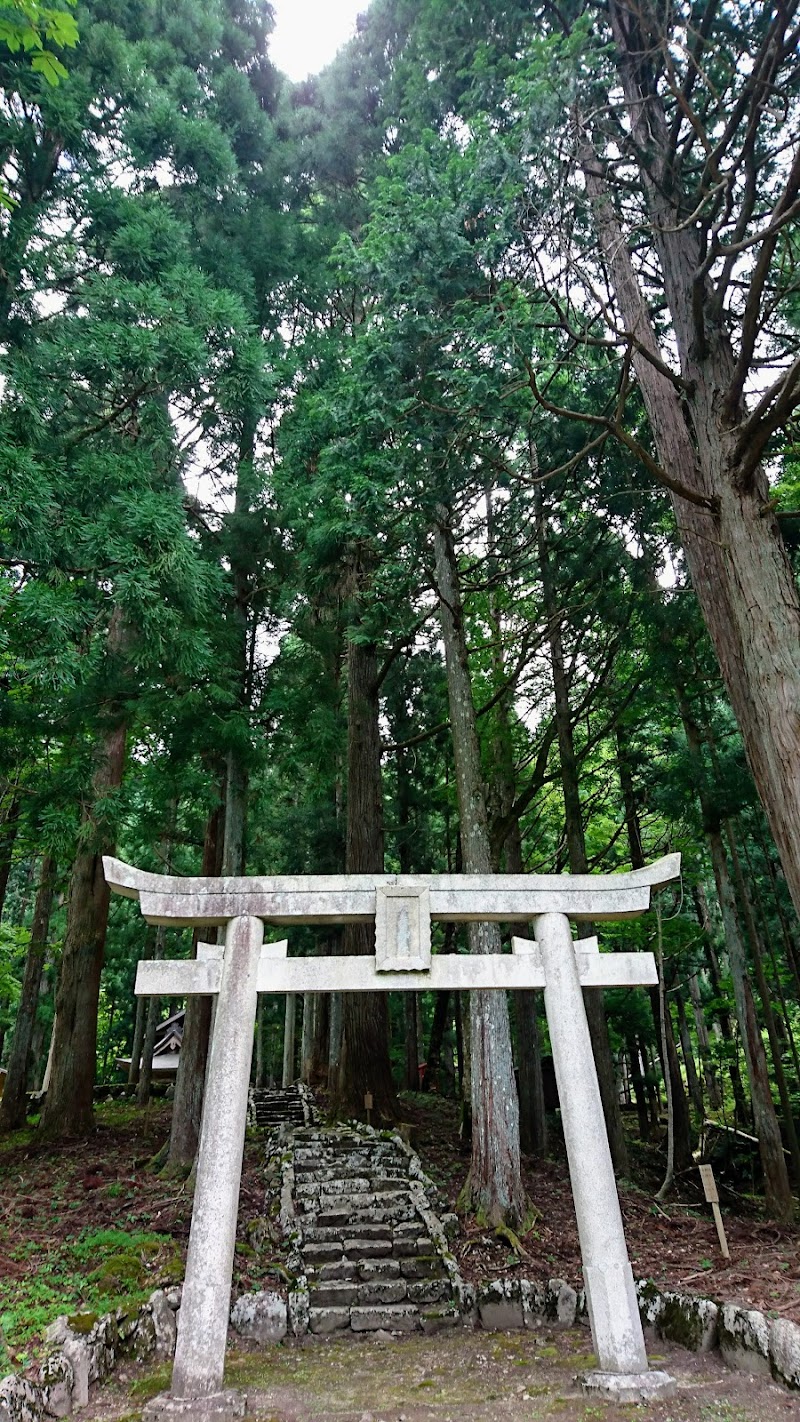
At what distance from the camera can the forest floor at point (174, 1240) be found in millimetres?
5543

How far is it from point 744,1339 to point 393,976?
3.01 metres

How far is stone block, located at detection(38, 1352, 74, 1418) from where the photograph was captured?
400 cm

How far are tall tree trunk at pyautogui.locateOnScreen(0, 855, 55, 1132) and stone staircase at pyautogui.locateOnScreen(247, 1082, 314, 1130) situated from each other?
3.65 meters

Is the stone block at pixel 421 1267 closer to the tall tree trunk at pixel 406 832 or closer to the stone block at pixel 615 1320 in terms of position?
the stone block at pixel 615 1320

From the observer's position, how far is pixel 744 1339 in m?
4.63

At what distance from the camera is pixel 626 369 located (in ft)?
17.2

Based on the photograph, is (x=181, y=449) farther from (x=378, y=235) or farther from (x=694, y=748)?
(x=694, y=748)

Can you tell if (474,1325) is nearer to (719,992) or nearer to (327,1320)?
(327,1320)

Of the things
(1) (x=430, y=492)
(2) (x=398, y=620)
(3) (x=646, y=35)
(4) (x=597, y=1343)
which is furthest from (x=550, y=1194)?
(3) (x=646, y=35)

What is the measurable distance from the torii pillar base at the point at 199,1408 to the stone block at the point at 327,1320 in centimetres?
192

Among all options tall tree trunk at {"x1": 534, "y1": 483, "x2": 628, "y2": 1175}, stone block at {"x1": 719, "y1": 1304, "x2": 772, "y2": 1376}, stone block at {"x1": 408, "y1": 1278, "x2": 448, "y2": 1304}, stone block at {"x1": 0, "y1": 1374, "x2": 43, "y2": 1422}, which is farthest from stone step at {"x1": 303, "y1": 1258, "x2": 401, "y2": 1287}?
tall tree trunk at {"x1": 534, "y1": 483, "x2": 628, "y2": 1175}

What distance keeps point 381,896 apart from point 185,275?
644cm

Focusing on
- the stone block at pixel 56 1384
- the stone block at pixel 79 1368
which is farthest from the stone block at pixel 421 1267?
the stone block at pixel 56 1384

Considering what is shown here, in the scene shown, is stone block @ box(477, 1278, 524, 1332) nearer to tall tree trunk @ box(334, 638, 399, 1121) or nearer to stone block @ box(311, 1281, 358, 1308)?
stone block @ box(311, 1281, 358, 1308)
